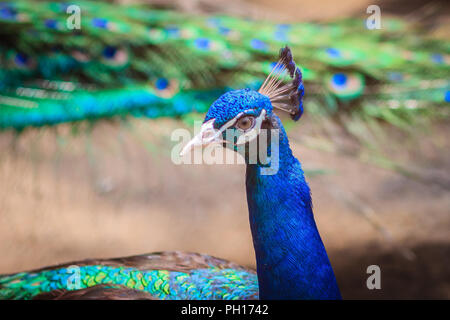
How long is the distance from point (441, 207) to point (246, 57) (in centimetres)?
95

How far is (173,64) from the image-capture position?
1.46 meters

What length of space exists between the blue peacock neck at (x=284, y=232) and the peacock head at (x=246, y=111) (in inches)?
1.2

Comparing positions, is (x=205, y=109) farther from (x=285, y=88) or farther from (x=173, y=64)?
(x=285, y=88)

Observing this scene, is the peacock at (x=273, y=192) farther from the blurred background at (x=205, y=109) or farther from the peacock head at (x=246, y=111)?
the blurred background at (x=205, y=109)

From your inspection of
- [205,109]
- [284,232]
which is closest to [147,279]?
[284,232]

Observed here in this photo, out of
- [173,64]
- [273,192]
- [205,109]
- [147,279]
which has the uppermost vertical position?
[173,64]

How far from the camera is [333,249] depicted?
1551mm

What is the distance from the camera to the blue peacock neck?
57 cm

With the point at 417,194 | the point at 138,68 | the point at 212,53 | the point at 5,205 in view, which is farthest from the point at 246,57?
the point at 5,205

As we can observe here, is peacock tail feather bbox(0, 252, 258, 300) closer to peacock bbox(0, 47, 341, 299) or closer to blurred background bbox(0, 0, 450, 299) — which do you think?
peacock bbox(0, 47, 341, 299)

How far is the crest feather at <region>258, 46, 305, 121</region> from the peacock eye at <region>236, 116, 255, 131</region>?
0.19 ft

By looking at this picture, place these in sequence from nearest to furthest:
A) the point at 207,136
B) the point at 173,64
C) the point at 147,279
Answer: the point at 207,136
the point at 147,279
the point at 173,64

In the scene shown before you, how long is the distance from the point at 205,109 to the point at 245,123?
0.93 metres

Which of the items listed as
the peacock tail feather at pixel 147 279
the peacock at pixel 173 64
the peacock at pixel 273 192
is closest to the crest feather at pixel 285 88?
the peacock at pixel 273 192
